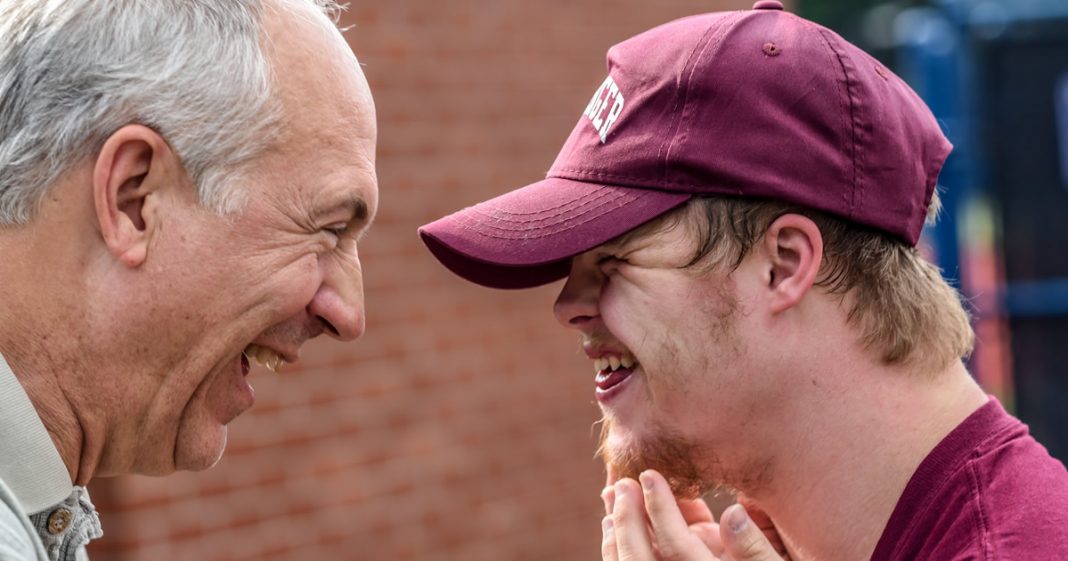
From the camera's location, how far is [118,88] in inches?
83.6

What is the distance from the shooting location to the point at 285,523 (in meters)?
4.89

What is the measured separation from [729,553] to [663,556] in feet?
0.39

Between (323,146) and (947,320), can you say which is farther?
(947,320)

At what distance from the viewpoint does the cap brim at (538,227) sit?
→ 8.10ft

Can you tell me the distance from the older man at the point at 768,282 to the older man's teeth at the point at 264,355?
394 millimetres

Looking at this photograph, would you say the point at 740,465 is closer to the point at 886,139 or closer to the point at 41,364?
the point at 886,139

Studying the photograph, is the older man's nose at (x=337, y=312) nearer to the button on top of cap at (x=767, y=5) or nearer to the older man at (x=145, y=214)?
the older man at (x=145, y=214)

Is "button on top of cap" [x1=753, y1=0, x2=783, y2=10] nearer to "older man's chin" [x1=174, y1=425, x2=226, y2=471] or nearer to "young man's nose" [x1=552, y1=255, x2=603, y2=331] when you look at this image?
"young man's nose" [x1=552, y1=255, x2=603, y2=331]

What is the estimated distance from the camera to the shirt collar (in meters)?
2.09

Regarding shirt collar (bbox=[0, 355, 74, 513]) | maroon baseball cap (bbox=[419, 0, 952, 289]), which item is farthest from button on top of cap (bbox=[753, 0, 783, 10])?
Answer: shirt collar (bbox=[0, 355, 74, 513])

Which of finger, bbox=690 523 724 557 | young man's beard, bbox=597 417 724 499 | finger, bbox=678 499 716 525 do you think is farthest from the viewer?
finger, bbox=678 499 716 525

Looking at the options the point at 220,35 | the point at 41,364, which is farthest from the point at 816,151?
the point at 41,364

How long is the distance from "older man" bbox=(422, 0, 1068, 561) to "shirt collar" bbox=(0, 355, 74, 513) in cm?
84

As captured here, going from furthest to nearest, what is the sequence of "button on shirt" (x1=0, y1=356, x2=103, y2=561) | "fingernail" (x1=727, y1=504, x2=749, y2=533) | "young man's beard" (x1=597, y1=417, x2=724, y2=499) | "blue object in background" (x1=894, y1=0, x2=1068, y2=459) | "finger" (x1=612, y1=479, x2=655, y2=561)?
"blue object in background" (x1=894, y1=0, x2=1068, y2=459) < "young man's beard" (x1=597, y1=417, x2=724, y2=499) < "finger" (x1=612, y1=479, x2=655, y2=561) < "fingernail" (x1=727, y1=504, x2=749, y2=533) < "button on shirt" (x1=0, y1=356, x2=103, y2=561)
